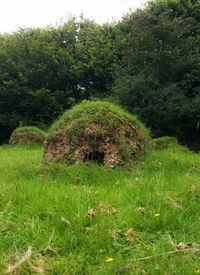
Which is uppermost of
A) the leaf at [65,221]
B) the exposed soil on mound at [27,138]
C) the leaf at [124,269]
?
the leaf at [65,221]

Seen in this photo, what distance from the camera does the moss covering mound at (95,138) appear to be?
5.20 meters

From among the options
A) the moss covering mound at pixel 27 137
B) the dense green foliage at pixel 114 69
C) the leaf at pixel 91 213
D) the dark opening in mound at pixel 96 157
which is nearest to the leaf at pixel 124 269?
the leaf at pixel 91 213

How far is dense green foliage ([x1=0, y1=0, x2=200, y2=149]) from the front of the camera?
39.4ft

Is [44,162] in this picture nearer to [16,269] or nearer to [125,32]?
[16,269]

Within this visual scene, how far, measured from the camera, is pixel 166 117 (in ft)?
39.1

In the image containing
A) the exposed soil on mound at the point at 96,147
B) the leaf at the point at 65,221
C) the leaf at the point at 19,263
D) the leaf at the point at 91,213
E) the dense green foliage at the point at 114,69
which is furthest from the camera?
the dense green foliage at the point at 114,69

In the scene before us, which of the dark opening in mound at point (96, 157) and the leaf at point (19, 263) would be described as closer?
the leaf at point (19, 263)

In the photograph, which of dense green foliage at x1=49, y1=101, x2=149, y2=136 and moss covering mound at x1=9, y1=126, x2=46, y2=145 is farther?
moss covering mound at x1=9, y1=126, x2=46, y2=145

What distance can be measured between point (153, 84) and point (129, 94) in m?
1.14

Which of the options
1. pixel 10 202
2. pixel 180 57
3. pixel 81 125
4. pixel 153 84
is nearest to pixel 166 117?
pixel 153 84

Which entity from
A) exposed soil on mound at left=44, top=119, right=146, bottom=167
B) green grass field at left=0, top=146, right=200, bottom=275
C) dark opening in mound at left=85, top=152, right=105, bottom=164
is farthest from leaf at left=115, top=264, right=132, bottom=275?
dark opening in mound at left=85, top=152, right=105, bottom=164

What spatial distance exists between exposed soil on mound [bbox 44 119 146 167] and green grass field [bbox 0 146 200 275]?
1.42 m

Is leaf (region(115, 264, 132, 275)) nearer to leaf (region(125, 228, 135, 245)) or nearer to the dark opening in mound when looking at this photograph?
leaf (region(125, 228, 135, 245))

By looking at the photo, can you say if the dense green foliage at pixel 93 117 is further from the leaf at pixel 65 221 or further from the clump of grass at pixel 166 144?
the clump of grass at pixel 166 144
